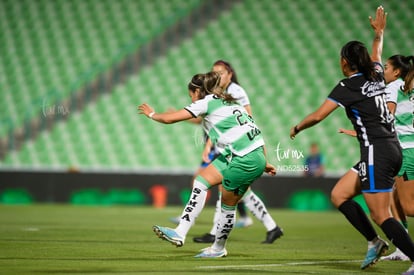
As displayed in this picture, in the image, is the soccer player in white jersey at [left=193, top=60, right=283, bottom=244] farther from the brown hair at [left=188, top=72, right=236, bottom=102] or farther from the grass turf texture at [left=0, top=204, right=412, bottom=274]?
the brown hair at [left=188, top=72, right=236, bottom=102]

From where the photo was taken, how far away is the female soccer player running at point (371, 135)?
22.0 feet

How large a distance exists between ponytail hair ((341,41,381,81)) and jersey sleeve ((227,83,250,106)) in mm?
3176

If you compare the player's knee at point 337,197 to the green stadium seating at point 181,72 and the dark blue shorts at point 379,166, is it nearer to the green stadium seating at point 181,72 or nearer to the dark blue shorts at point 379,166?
the dark blue shorts at point 379,166

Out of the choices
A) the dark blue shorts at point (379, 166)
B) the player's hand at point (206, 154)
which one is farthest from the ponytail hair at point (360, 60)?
the player's hand at point (206, 154)

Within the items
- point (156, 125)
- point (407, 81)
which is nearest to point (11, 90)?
point (156, 125)

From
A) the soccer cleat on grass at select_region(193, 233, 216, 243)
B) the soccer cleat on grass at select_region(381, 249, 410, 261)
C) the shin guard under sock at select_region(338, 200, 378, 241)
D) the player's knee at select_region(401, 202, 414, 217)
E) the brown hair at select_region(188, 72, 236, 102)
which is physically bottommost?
the soccer cleat on grass at select_region(381, 249, 410, 261)

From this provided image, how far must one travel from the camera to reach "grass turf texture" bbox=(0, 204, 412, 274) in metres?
7.13

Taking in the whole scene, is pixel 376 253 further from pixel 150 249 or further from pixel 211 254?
pixel 150 249

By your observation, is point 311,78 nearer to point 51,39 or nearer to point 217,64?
point 51,39

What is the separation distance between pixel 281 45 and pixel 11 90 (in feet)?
28.0

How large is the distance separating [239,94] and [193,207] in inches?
98.4

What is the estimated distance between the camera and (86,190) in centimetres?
2017

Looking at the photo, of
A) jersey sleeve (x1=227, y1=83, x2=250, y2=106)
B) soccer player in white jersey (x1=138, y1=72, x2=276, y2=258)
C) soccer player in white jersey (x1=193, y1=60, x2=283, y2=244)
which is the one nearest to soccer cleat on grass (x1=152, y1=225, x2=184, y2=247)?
soccer player in white jersey (x1=138, y1=72, x2=276, y2=258)

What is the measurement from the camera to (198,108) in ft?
25.7
